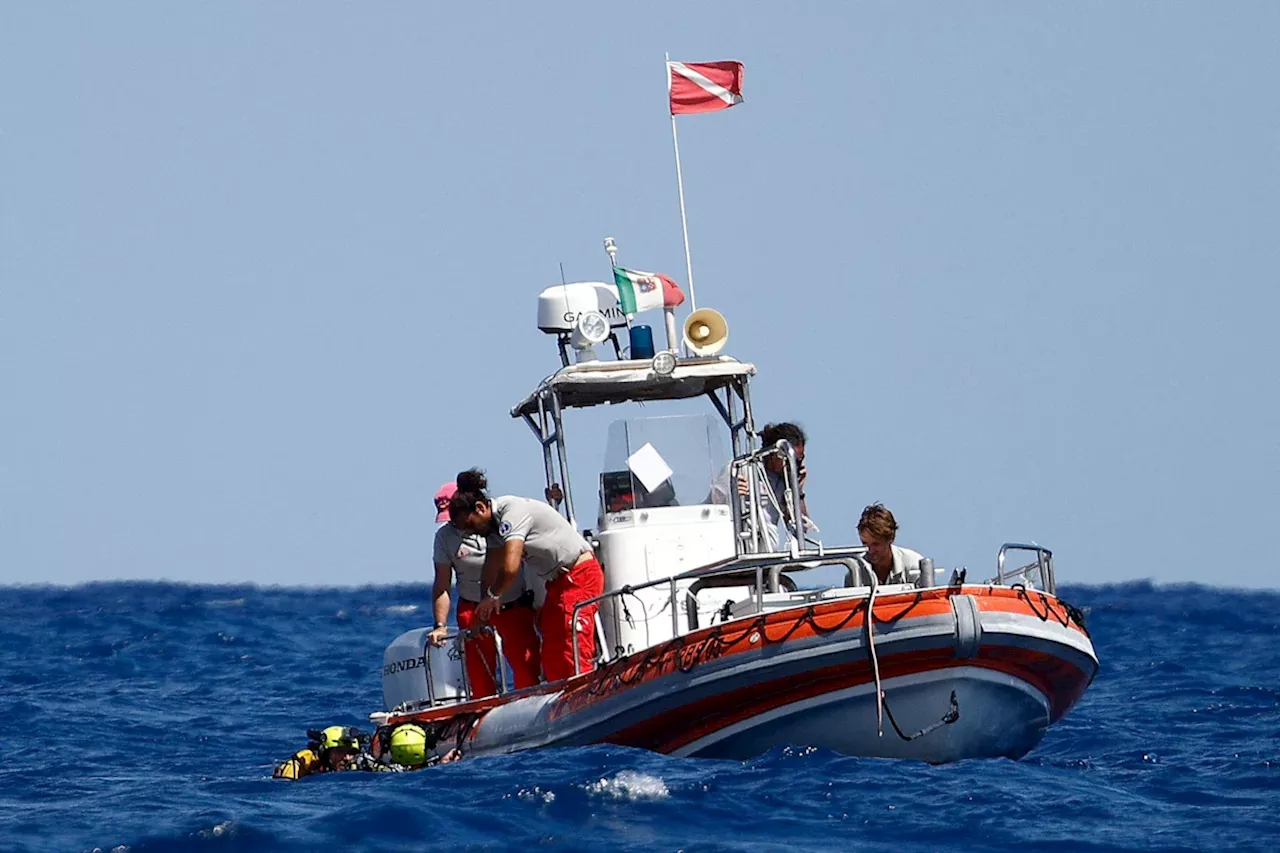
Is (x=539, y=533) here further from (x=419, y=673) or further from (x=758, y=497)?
(x=419, y=673)

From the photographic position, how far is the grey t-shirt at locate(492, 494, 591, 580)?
12.6 metres

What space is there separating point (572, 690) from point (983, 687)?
8.23 ft

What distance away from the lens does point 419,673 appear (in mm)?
14867

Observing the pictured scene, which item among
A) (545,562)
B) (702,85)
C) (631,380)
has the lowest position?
(545,562)

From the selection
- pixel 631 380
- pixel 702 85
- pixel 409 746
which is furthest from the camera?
pixel 702 85

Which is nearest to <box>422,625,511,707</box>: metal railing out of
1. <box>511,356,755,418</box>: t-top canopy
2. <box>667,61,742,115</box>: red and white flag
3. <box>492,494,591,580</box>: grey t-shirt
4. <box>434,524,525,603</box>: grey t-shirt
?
<box>434,524,525,603</box>: grey t-shirt

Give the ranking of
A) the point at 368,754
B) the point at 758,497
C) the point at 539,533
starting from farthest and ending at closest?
1. the point at 758,497
2. the point at 368,754
3. the point at 539,533

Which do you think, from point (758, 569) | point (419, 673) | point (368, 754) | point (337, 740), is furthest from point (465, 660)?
point (758, 569)

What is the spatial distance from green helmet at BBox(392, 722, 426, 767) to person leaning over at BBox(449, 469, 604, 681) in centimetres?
92

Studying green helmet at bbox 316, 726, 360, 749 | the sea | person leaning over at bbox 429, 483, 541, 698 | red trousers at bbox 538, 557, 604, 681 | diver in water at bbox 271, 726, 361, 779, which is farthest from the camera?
person leaning over at bbox 429, 483, 541, 698

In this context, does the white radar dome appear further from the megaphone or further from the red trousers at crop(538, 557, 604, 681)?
the red trousers at crop(538, 557, 604, 681)

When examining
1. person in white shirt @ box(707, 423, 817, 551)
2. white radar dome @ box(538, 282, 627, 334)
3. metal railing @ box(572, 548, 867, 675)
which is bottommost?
metal railing @ box(572, 548, 867, 675)

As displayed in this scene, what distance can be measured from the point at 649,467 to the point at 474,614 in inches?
67.3

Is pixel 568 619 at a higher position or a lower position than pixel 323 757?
higher
